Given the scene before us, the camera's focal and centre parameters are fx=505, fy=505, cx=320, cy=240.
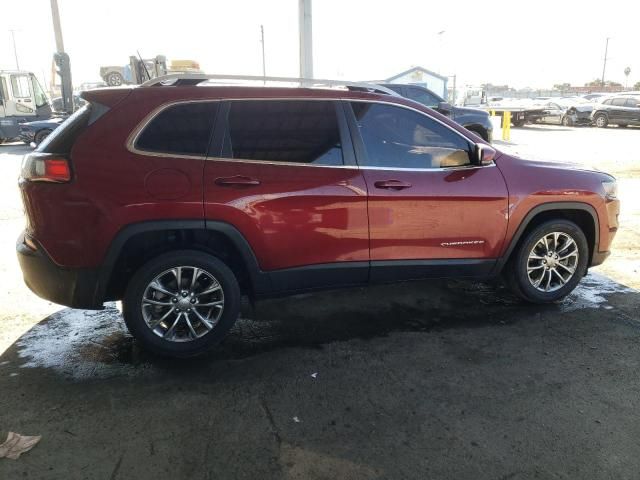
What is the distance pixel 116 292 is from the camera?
359 cm

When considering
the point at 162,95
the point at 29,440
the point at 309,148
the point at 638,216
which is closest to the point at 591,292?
the point at 309,148

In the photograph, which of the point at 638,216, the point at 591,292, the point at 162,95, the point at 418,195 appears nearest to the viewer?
the point at 162,95

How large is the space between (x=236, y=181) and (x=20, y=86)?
736 inches

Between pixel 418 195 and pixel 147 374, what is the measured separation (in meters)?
2.32

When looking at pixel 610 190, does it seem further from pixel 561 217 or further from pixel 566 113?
pixel 566 113

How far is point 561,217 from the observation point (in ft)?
14.7

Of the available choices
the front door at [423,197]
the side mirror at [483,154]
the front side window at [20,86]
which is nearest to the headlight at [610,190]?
the front door at [423,197]

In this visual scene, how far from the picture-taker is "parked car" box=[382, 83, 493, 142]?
A: 44.4 ft

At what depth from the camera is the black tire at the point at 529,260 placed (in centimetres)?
434

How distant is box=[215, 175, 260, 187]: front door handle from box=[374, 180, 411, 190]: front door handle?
91cm

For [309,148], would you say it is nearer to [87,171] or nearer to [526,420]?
[87,171]

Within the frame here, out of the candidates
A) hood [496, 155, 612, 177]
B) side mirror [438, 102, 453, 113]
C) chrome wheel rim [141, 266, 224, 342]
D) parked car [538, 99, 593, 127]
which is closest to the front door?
hood [496, 155, 612, 177]

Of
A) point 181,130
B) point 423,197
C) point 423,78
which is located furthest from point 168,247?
point 423,78

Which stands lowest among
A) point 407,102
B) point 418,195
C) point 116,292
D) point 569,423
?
point 569,423
